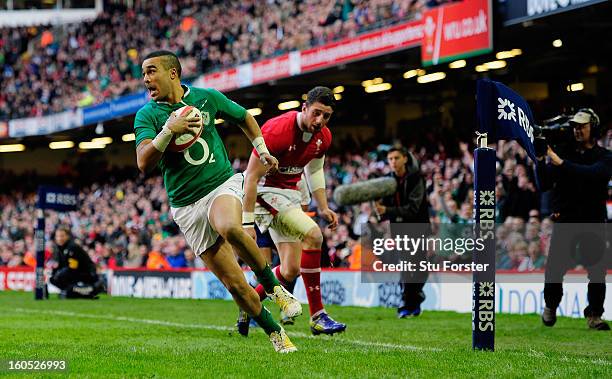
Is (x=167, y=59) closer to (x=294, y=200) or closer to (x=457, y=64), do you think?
(x=294, y=200)

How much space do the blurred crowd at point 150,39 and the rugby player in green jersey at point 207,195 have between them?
49.7ft

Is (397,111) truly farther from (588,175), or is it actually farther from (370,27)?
(588,175)

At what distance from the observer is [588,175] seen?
11.0 m

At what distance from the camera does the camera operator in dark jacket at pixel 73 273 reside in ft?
69.7

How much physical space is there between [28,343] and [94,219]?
29.1 m

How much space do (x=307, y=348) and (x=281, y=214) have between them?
2.10 metres

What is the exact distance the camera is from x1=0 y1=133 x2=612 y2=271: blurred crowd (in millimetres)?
16873

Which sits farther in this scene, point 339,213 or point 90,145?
point 90,145

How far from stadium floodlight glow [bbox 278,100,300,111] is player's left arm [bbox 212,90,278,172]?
80.3 feet

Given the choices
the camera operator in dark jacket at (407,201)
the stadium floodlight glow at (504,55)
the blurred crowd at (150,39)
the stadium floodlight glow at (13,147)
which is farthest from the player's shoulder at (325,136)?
the stadium floodlight glow at (13,147)

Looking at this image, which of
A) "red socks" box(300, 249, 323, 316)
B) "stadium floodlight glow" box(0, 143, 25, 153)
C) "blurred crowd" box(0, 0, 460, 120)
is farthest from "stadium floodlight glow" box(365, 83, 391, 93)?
"stadium floodlight glow" box(0, 143, 25, 153)

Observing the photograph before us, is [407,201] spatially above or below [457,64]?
below

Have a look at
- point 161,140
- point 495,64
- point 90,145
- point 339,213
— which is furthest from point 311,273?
point 90,145

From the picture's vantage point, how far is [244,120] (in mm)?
8422
